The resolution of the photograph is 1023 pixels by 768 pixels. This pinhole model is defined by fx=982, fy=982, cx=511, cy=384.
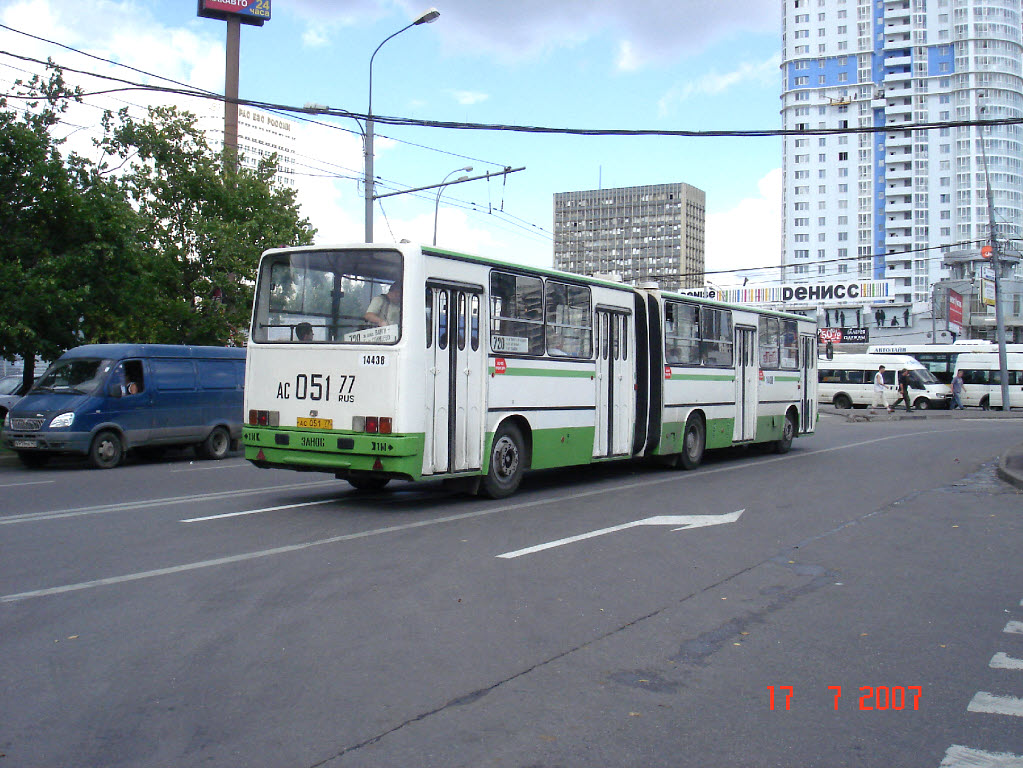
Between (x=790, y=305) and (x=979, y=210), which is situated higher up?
(x=979, y=210)

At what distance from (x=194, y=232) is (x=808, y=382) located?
15.9 meters

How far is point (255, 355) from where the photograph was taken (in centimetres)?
1188

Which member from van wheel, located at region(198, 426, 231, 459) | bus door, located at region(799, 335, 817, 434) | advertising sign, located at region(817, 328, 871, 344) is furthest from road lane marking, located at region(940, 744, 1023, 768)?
advertising sign, located at region(817, 328, 871, 344)

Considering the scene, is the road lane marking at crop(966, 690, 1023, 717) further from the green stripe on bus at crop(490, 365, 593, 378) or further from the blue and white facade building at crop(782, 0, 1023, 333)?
the blue and white facade building at crop(782, 0, 1023, 333)

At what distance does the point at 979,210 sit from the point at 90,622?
14466 centimetres

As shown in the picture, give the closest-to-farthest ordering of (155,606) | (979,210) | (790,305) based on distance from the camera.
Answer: (155,606)
(790,305)
(979,210)

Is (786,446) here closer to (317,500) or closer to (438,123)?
(438,123)

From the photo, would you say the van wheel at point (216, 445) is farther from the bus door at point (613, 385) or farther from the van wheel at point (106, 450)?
the bus door at point (613, 385)

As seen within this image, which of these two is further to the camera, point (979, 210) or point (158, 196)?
point (979, 210)

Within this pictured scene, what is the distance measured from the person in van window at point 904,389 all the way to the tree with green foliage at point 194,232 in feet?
93.9

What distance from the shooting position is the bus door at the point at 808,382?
21875mm

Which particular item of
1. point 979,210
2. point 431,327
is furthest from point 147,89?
point 979,210

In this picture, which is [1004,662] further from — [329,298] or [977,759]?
[329,298]

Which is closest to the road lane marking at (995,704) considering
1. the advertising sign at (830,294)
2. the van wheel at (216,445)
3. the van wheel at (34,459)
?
the van wheel at (34,459)
